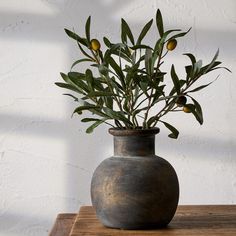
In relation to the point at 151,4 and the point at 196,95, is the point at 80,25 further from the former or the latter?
the point at 196,95

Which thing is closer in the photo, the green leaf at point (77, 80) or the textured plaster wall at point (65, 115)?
the green leaf at point (77, 80)

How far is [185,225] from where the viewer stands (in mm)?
1310

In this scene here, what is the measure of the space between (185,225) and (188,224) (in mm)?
14

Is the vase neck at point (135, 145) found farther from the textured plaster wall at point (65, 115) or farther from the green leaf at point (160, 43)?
the textured plaster wall at point (65, 115)

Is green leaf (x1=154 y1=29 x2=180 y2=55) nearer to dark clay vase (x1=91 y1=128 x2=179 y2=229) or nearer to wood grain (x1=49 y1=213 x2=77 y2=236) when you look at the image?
dark clay vase (x1=91 y1=128 x2=179 y2=229)

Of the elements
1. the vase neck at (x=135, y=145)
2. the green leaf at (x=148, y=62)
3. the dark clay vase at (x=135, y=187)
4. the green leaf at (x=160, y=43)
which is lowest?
the dark clay vase at (x=135, y=187)

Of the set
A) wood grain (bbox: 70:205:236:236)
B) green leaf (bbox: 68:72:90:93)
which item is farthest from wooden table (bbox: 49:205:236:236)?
green leaf (bbox: 68:72:90:93)

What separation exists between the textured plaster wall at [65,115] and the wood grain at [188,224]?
0.84 metres

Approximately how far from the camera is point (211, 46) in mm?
2402

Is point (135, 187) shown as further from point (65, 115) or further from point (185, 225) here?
point (65, 115)

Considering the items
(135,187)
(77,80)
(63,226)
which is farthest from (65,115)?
(135,187)

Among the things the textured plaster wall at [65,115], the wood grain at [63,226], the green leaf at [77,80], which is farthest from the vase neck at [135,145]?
the textured plaster wall at [65,115]

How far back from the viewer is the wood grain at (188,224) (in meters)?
1.22

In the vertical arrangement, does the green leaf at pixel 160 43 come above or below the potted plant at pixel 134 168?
above
